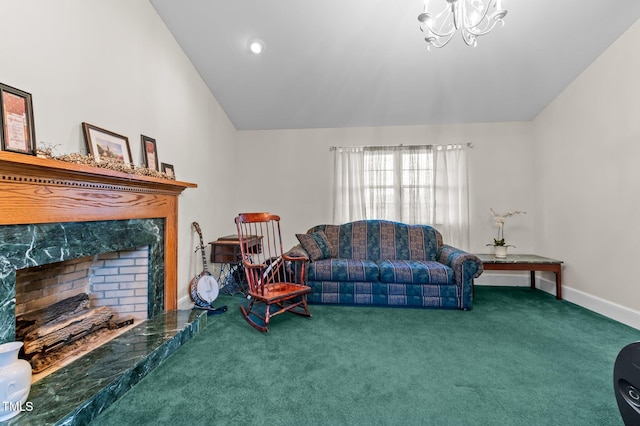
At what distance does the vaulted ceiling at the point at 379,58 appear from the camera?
2562 millimetres

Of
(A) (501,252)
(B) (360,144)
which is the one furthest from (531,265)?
(B) (360,144)

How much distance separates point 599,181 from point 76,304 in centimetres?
482

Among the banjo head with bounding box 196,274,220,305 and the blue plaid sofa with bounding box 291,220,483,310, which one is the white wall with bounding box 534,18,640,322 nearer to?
the blue plaid sofa with bounding box 291,220,483,310

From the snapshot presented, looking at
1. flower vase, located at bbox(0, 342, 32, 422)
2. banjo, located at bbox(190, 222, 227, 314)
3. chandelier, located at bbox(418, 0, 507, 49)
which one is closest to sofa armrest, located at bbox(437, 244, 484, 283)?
chandelier, located at bbox(418, 0, 507, 49)

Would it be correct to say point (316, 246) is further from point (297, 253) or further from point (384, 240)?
point (384, 240)

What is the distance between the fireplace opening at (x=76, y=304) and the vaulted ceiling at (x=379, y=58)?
2270 mm

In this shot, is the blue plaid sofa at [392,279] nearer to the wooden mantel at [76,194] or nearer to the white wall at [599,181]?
the white wall at [599,181]

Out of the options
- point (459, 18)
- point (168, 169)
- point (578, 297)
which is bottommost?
point (578, 297)

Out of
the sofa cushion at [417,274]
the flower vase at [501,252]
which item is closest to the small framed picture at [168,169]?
the sofa cushion at [417,274]

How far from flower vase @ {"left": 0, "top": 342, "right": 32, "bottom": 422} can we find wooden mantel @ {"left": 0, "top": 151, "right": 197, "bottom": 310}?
573 mm

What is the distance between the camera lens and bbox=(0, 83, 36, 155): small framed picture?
4.50 ft

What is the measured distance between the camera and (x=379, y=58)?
3.09 meters

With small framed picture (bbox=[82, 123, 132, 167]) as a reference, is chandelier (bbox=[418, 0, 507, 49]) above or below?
above

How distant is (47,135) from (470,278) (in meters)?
3.67
